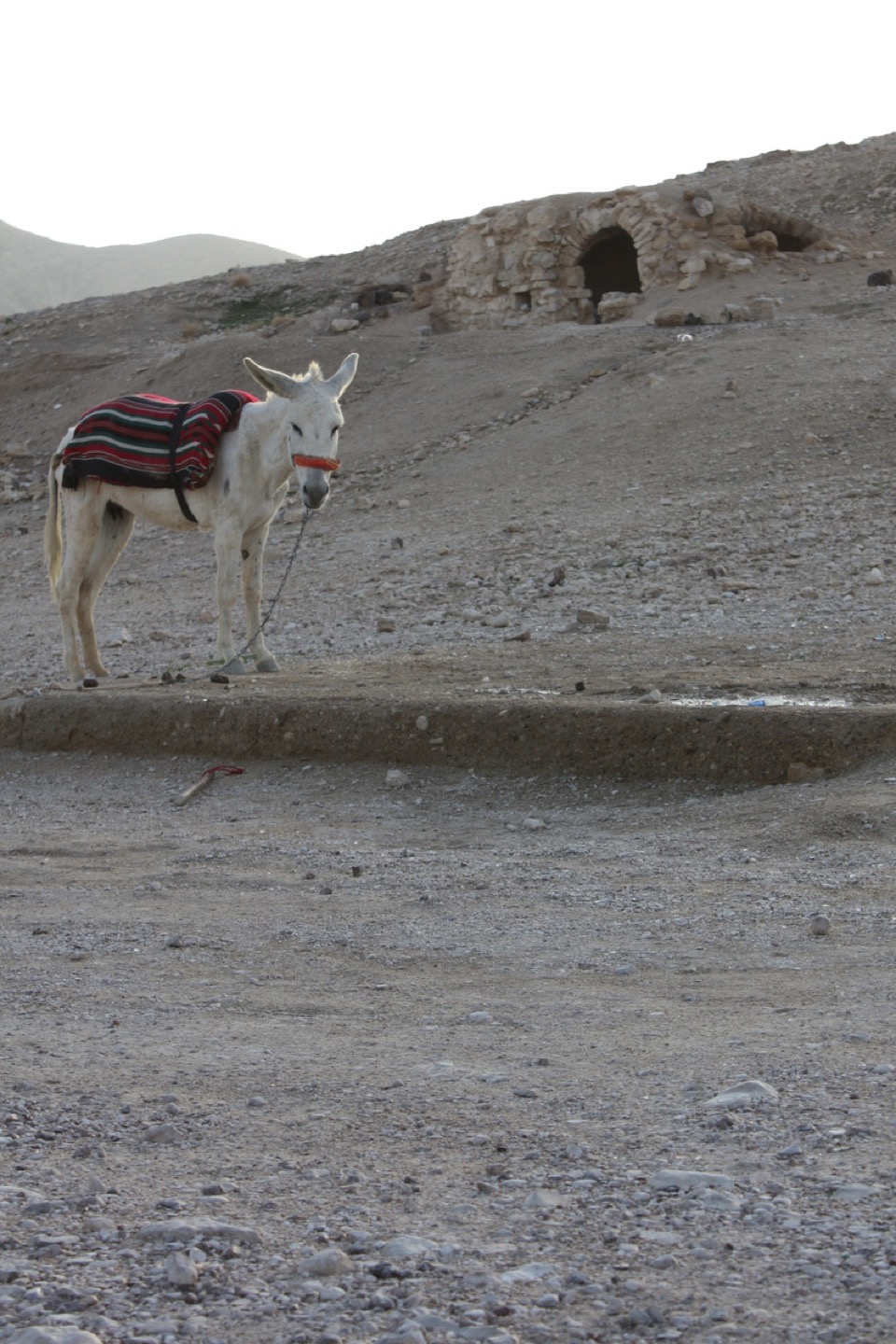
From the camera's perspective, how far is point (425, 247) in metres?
30.7

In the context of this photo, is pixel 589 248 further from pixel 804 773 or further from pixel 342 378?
pixel 804 773

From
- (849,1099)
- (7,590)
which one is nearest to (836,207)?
(7,590)

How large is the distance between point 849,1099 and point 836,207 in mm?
26358

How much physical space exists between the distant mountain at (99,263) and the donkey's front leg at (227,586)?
82931 mm

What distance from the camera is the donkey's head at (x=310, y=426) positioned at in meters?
8.74

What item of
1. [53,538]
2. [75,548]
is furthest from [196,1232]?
[53,538]

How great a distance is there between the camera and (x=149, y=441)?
947 centimetres

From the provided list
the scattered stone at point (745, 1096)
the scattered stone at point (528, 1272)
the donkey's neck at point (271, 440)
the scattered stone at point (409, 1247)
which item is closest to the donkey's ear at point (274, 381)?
the donkey's neck at point (271, 440)

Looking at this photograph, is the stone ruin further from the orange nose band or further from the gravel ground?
the gravel ground

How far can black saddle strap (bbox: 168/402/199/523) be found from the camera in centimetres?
935

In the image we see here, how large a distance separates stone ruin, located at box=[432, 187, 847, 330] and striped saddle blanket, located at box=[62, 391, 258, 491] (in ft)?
50.7

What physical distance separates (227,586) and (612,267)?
772 inches

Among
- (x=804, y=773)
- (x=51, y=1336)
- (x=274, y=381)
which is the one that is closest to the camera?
(x=51, y=1336)

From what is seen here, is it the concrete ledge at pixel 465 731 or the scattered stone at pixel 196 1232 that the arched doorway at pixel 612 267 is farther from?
the scattered stone at pixel 196 1232
